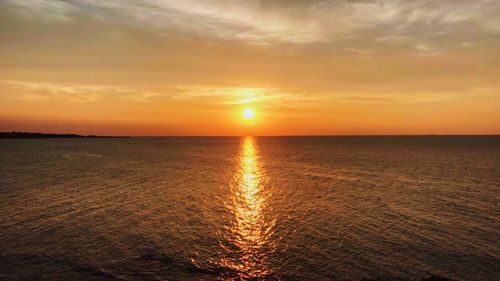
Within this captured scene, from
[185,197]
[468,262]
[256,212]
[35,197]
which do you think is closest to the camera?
[468,262]

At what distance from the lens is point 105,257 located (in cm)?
3341

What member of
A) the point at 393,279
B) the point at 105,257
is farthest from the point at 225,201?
the point at 393,279

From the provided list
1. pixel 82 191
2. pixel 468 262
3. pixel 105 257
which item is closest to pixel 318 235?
pixel 468 262

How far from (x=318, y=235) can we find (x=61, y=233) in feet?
101

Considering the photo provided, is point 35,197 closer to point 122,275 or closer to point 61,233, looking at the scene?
point 61,233

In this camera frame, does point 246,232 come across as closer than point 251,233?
No

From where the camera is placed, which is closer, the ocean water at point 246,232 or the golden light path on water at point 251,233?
the ocean water at point 246,232

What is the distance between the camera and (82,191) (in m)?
67.6

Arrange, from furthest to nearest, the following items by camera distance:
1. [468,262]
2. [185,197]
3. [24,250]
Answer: [185,197] → [24,250] → [468,262]

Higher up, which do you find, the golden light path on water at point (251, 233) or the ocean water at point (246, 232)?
the ocean water at point (246, 232)

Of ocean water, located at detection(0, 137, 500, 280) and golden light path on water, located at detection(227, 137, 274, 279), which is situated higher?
ocean water, located at detection(0, 137, 500, 280)

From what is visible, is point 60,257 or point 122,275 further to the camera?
point 60,257

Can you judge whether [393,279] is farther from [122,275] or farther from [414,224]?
[122,275]

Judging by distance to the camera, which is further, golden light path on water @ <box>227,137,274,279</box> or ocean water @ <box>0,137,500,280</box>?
golden light path on water @ <box>227,137,274,279</box>
